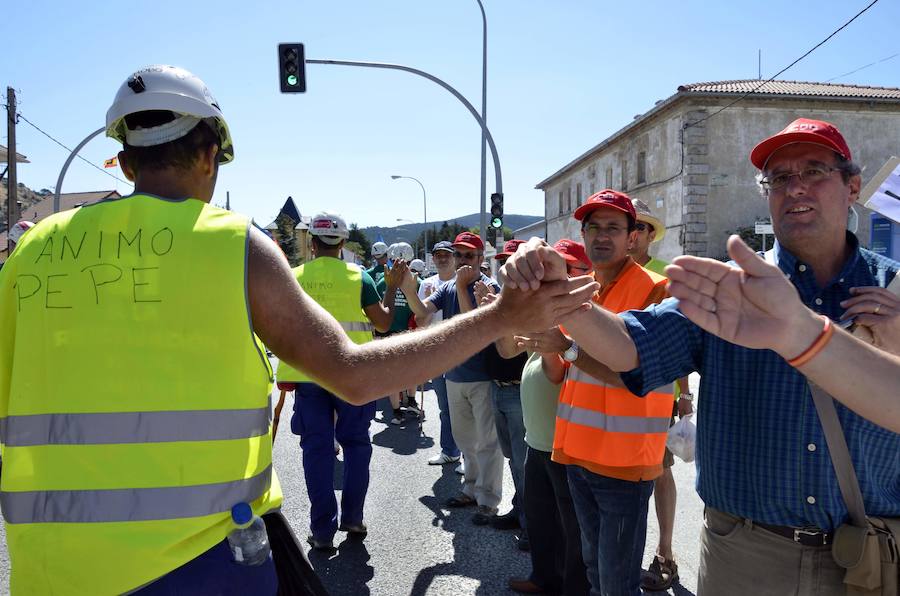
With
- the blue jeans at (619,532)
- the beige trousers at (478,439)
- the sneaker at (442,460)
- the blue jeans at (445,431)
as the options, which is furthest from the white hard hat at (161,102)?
the sneaker at (442,460)

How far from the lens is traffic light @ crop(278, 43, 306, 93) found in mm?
13336

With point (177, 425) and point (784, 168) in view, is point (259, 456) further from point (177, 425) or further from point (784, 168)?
point (784, 168)

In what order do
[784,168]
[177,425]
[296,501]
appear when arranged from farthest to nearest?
1. [296,501]
2. [784,168]
3. [177,425]

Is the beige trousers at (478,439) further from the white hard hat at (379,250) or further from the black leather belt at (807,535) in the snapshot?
the white hard hat at (379,250)

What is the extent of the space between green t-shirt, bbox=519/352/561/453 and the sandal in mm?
1047

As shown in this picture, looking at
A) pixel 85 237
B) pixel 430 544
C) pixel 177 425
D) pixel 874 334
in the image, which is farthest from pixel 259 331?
pixel 430 544

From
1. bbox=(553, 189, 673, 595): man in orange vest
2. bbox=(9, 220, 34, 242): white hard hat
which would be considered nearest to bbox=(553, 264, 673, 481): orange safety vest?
bbox=(553, 189, 673, 595): man in orange vest

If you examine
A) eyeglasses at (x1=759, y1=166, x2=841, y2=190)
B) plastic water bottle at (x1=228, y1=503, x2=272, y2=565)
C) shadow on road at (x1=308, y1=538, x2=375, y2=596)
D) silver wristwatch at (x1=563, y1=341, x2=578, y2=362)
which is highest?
eyeglasses at (x1=759, y1=166, x2=841, y2=190)

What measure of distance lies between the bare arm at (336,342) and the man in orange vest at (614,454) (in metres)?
1.13

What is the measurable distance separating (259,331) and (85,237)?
1.57ft

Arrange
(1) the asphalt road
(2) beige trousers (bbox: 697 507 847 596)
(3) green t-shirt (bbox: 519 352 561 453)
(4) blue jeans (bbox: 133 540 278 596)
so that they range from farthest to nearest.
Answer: (1) the asphalt road < (3) green t-shirt (bbox: 519 352 561 453) < (2) beige trousers (bbox: 697 507 847 596) < (4) blue jeans (bbox: 133 540 278 596)

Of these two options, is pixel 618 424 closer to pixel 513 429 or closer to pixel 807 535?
pixel 807 535

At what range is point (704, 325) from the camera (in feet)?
5.15

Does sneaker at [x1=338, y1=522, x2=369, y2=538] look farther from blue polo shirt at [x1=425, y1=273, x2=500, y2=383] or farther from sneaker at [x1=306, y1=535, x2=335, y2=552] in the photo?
blue polo shirt at [x1=425, y1=273, x2=500, y2=383]
